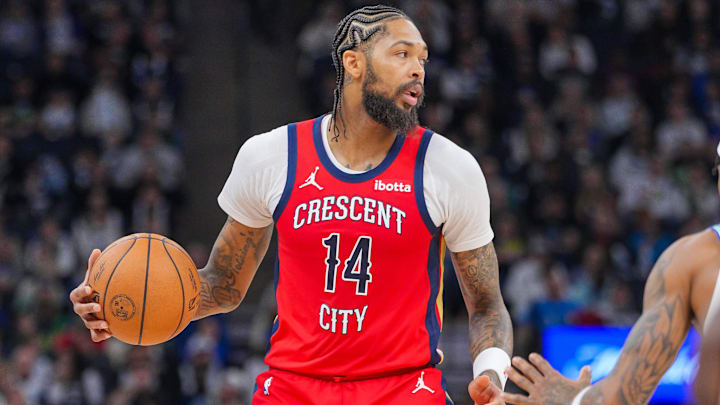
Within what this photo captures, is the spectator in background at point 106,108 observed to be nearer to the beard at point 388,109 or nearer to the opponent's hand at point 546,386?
the beard at point 388,109

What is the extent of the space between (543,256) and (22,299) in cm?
534

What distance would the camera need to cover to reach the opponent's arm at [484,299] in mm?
4359

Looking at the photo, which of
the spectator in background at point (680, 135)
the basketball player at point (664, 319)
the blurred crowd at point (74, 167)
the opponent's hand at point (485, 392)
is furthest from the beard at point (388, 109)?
the spectator in background at point (680, 135)

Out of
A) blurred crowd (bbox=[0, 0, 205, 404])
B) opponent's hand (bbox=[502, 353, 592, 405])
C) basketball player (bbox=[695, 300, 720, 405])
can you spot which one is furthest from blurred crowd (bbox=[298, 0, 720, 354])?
basketball player (bbox=[695, 300, 720, 405])

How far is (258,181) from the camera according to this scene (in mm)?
4449

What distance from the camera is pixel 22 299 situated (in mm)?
10344

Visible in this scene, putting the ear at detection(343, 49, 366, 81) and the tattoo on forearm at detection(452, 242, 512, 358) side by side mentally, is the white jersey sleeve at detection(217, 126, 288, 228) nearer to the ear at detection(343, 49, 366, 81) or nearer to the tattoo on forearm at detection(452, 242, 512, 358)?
the ear at detection(343, 49, 366, 81)

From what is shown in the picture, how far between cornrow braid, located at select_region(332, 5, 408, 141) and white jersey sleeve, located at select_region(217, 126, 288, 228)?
279mm

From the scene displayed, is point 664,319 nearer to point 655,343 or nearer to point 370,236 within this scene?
point 655,343

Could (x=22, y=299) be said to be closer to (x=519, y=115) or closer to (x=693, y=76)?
(x=519, y=115)

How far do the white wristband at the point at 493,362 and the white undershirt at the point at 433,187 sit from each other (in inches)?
17.9

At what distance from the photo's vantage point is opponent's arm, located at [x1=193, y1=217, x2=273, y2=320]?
4.64 m

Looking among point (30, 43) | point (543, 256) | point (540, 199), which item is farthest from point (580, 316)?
point (30, 43)

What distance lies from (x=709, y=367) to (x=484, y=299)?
8.53 ft
